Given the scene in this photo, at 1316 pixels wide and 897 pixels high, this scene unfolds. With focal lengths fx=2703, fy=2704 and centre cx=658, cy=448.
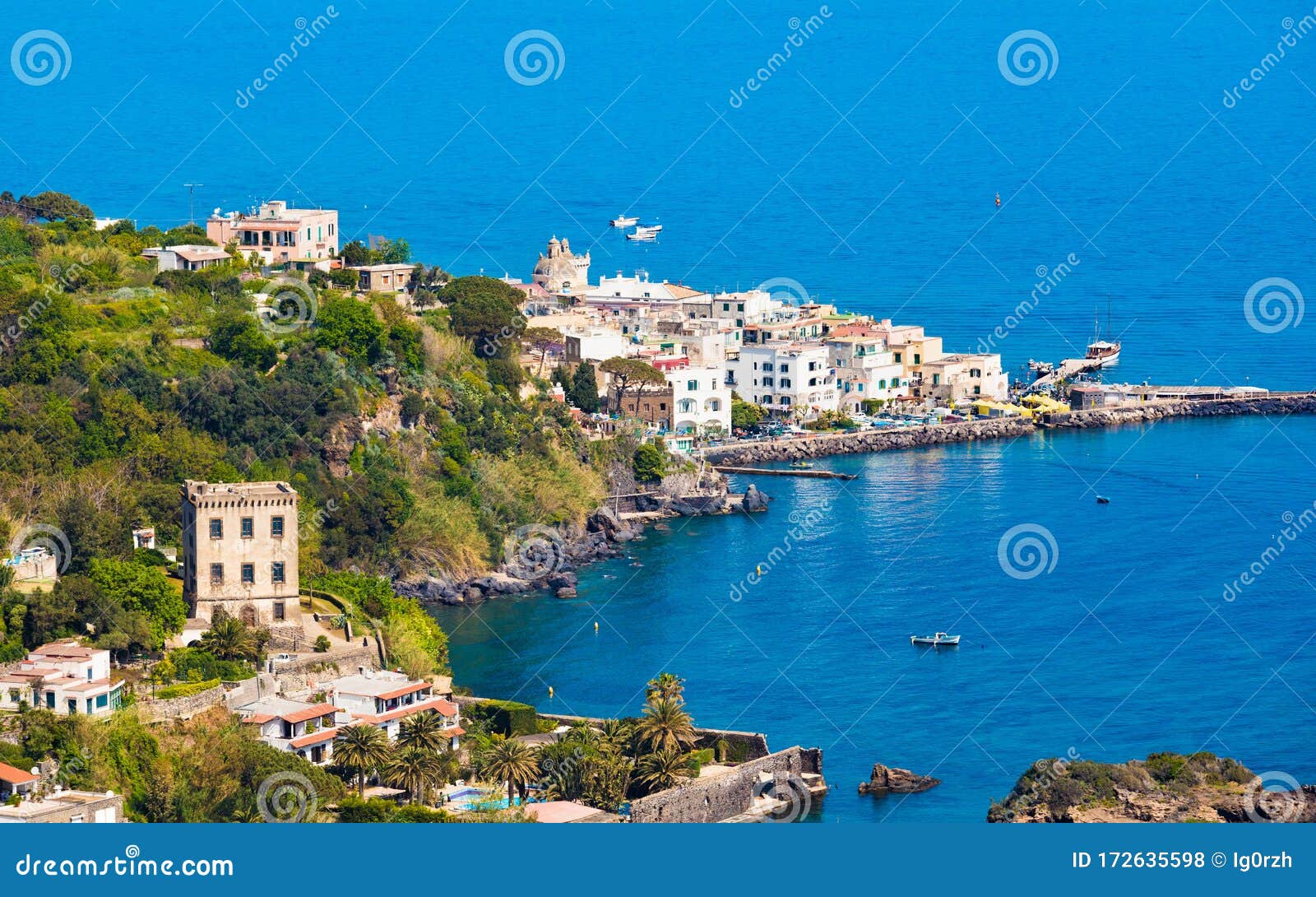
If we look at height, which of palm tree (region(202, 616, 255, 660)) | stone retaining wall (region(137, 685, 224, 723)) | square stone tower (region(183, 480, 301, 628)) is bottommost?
stone retaining wall (region(137, 685, 224, 723))

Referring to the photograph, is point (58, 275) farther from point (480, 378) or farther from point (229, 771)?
point (229, 771)

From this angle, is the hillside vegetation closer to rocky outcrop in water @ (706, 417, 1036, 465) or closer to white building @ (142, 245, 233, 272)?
white building @ (142, 245, 233, 272)

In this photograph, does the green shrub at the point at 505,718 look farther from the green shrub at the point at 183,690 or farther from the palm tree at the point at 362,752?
the green shrub at the point at 183,690

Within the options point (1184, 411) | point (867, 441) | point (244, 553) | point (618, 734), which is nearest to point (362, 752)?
point (618, 734)

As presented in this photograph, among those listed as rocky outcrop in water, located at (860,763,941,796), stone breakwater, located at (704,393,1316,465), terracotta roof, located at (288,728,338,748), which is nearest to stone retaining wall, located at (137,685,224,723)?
terracotta roof, located at (288,728,338,748)

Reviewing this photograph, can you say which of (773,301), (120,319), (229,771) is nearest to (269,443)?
(120,319)

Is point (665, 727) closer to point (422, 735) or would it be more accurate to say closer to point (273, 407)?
point (422, 735)

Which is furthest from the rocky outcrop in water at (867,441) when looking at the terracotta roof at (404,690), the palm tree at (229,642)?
the terracotta roof at (404,690)
